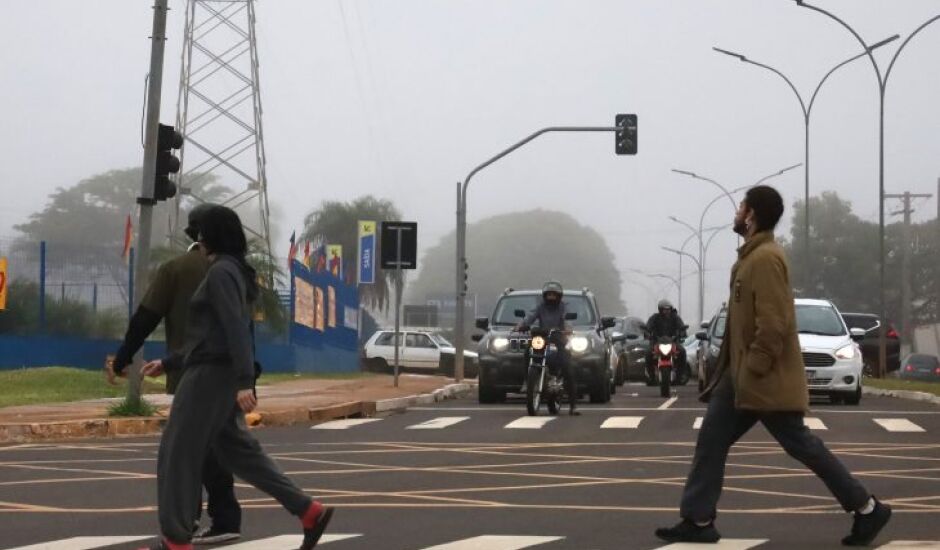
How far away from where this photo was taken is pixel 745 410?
9969 mm

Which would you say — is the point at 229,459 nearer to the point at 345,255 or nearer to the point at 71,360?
the point at 71,360

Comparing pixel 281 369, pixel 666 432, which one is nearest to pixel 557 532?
pixel 666 432

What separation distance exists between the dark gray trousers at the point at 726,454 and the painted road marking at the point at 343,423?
11.8 meters

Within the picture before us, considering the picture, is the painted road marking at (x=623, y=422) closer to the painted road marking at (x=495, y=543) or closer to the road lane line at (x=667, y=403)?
the road lane line at (x=667, y=403)

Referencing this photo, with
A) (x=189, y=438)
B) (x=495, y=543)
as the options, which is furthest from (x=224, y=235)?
(x=495, y=543)

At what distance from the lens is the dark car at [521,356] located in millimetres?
27703

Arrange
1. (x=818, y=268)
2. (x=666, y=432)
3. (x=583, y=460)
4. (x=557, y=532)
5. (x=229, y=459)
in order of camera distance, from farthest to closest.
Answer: (x=818, y=268) → (x=666, y=432) → (x=583, y=460) → (x=557, y=532) → (x=229, y=459)

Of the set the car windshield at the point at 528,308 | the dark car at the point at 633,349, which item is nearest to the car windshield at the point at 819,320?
the car windshield at the point at 528,308

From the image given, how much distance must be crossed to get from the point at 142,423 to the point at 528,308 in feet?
31.1

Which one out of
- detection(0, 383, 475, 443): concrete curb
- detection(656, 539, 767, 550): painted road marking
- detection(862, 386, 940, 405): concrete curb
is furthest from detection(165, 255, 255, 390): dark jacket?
detection(862, 386, 940, 405): concrete curb

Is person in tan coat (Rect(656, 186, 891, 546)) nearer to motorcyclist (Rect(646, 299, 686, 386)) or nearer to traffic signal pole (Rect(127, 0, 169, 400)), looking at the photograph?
traffic signal pole (Rect(127, 0, 169, 400))

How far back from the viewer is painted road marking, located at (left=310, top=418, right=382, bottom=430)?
71.3 feet

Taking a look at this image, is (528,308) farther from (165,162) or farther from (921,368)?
(921,368)

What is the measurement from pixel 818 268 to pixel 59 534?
131249 millimetres
